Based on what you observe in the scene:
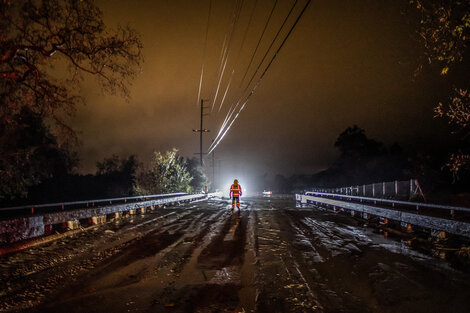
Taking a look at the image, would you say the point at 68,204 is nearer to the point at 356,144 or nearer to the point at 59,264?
the point at 59,264

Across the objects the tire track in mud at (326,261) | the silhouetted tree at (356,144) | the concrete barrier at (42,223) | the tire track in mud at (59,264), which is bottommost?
the tire track in mud at (326,261)

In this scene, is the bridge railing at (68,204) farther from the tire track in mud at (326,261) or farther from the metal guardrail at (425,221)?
the metal guardrail at (425,221)

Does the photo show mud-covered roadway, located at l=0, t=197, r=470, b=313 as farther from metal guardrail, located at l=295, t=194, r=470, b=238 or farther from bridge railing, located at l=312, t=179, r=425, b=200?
bridge railing, located at l=312, t=179, r=425, b=200

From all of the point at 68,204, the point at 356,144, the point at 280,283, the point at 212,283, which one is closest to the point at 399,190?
the point at 280,283

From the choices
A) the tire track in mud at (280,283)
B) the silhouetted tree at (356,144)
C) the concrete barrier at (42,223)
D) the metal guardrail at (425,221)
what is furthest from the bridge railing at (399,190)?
the silhouetted tree at (356,144)

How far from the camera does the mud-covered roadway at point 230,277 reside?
4.29 meters

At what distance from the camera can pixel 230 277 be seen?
539cm

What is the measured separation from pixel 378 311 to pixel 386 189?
21.6 metres

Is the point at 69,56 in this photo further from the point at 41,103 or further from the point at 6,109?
the point at 6,109

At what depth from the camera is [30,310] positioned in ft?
13.6

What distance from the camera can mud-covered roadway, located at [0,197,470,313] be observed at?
4.29 m

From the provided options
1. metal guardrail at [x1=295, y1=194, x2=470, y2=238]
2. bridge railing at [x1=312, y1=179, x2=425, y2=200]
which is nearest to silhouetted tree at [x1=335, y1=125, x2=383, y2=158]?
bridge railing at [x1=312, y1=179, x2=425, y2=200]

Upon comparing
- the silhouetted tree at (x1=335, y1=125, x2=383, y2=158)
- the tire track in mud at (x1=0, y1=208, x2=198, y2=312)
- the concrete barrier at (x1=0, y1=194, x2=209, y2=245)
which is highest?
the silhouetted tree at (x1=335, y1=125, x2=383, y2=158)

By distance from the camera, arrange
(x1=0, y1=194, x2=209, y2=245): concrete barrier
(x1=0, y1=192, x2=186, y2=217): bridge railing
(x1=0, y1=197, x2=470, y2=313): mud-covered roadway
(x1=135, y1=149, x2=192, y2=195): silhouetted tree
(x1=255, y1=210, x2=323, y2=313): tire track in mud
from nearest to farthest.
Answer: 1. (x1=255, y1=210, x2=323, y2=313): tire track in mud
2. (x1=0, y1=197, x2=470, y2=313): mud-covered roadway
3. (x1=0, y1=194, x2=209, y2=245): concrete barrier
4. (x1=0, y1=192, x2=186, y2=217): bridge railing
5. (x1=135, y1=149, x2=192, y2=195): silhouetted tree
